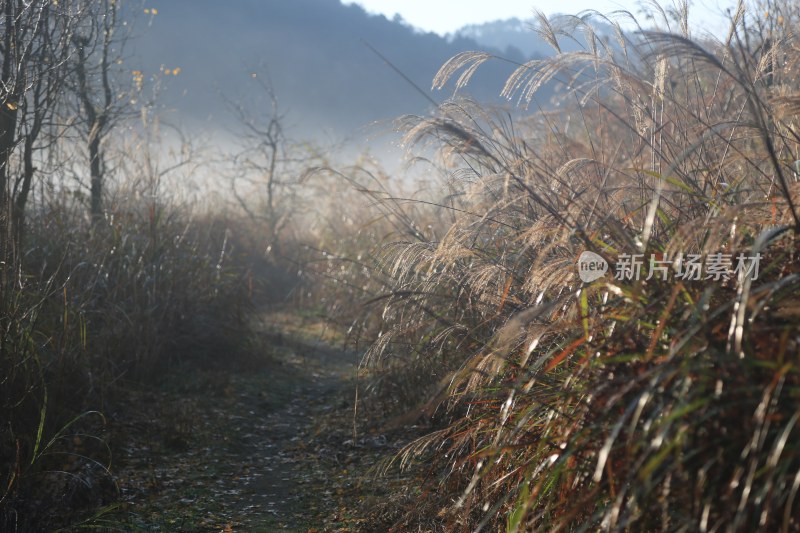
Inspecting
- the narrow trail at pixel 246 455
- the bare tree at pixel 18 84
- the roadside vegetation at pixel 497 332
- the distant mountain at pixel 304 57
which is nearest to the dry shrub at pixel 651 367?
the roadside vegetation at pixel 497 332

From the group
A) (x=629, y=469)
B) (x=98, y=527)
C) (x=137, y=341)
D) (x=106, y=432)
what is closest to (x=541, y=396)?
(x=629, y=469)

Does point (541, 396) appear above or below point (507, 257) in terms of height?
below

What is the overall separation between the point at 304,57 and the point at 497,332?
2819 cm

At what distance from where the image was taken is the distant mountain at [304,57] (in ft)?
85.9

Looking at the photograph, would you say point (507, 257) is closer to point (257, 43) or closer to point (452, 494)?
point (452, 494)

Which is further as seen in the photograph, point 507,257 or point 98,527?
point 507,257

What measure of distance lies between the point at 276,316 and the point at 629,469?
22.2 feet

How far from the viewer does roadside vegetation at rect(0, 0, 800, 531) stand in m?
2.01

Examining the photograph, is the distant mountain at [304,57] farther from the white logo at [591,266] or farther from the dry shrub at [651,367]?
the white logo at [591,266]

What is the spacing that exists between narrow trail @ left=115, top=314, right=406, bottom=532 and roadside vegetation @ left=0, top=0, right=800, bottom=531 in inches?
1.1

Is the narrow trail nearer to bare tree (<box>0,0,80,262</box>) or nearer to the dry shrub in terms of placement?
the dry shrub

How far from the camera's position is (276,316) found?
27.9ft

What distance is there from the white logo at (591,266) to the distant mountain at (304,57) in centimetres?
2375
